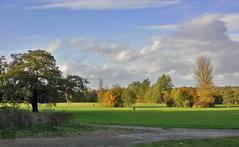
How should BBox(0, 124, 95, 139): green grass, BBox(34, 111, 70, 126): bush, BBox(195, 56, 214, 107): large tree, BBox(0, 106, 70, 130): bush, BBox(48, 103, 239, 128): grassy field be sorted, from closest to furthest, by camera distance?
BBox(0, 124, 95, 139): green grass
BBox(0, 106, 70, 130): bush
BBox(34, 111, 70, 126): bush
BBox(48, 103, 239, 128): grassy field
BBox(195, 56, 214, 107): large tree

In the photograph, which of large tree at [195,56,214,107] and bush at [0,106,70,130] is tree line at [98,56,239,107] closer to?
large tree at [195,56,214,107]

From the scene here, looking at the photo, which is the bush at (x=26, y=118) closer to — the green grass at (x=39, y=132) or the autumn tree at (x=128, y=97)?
the green grass at (x=39, y=132)

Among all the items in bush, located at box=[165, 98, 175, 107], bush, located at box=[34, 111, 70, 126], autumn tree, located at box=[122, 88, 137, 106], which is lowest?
bush, located at box=[34, 111, 70, 126]

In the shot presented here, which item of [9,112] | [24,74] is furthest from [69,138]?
[24,74]

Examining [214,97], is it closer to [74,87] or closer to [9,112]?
[74,87]

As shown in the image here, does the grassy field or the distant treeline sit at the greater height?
the distant treeline

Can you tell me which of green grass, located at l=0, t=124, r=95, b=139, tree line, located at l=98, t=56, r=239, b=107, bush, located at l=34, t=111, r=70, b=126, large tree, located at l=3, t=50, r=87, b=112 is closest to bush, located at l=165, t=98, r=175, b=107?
tree line, located at l=98, t=56, r=239, b=107

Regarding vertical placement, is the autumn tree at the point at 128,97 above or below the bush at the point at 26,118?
above

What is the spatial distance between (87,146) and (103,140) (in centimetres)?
333

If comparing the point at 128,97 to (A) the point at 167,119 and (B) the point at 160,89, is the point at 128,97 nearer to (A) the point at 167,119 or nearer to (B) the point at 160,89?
(B) the point at 160,89

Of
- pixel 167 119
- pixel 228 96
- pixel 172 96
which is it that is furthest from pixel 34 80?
pixel 228 96

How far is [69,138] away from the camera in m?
26.8

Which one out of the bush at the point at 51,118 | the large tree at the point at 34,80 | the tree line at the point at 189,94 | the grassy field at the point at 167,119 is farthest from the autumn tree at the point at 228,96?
the bush at the point at 51,118

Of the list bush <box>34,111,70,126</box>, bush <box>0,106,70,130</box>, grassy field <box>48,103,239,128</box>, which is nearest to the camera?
bush <box>0,106,70,130</box>
